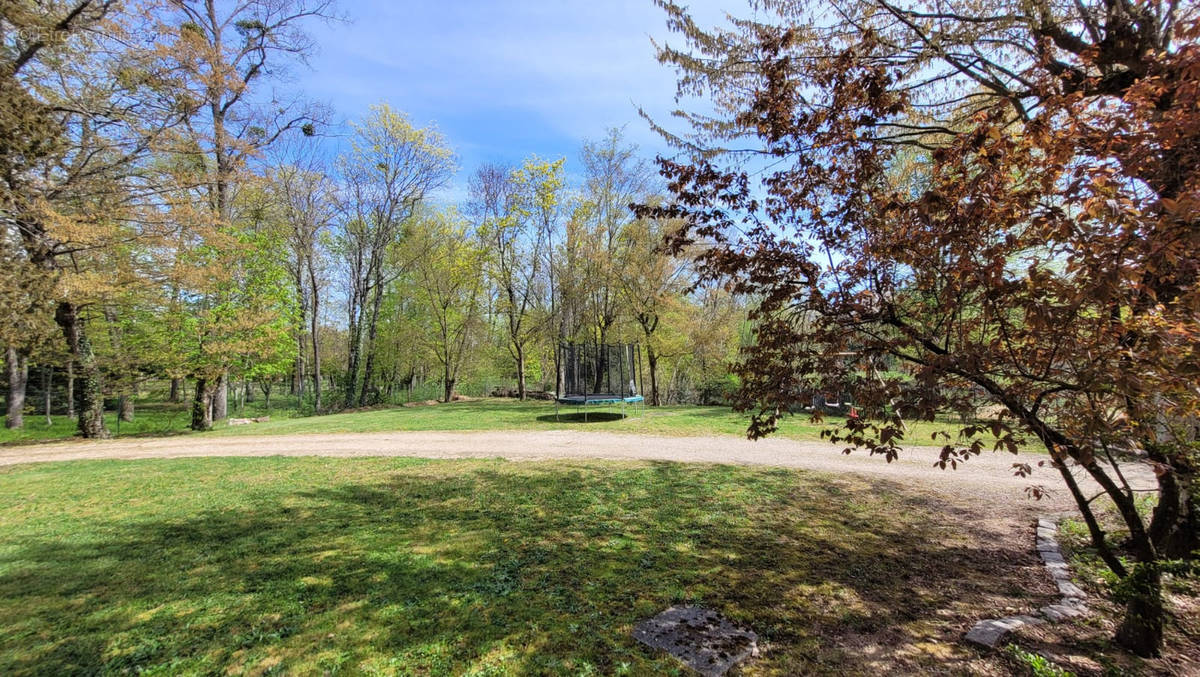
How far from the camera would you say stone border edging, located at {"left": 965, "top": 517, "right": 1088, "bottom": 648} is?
8.13 ft

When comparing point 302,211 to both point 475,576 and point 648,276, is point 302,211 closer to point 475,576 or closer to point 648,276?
point 648,276

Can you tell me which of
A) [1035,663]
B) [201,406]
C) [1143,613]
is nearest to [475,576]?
[1035,663]

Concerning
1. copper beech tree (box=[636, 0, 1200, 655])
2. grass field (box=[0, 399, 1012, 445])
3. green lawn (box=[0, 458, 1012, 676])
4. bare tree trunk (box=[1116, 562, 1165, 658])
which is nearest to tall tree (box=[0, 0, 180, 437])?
grass field (box=[0, 399, 1012, 445])

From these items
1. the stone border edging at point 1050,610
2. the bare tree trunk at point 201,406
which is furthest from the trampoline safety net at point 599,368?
the stone border edging at point 1050,610

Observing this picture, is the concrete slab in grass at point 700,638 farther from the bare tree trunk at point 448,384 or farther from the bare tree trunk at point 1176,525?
the bare tree trunk at point 448,384

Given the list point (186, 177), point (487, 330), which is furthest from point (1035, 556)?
point (487, 330)

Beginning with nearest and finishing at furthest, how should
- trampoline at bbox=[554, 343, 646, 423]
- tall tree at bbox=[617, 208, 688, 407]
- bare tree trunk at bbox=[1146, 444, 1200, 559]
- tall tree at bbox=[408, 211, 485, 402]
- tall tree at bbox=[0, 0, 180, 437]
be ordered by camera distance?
bare tree trunk at bbox=[1146, 444, 1200, 559] < tall tree at bbox=[0, 0, 180, 437] < trampoline at bbox=[554, 343, 646, 423] < tall tree at bbox=[617, 208, 688, 407] < tall tree at bbox=[408, 211, 485, 402]

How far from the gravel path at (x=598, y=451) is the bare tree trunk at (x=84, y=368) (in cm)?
106

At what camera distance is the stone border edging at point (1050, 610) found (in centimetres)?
248

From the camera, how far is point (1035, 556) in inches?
143

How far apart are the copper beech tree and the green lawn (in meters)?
0.98

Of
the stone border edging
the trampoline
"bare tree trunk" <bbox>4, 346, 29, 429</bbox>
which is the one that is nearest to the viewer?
the stone border edging

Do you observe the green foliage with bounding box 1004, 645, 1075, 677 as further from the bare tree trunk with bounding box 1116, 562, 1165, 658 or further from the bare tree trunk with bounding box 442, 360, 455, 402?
the bare tree trunk with bounding box 442, 360, 455, 402

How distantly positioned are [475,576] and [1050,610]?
11.4ft
